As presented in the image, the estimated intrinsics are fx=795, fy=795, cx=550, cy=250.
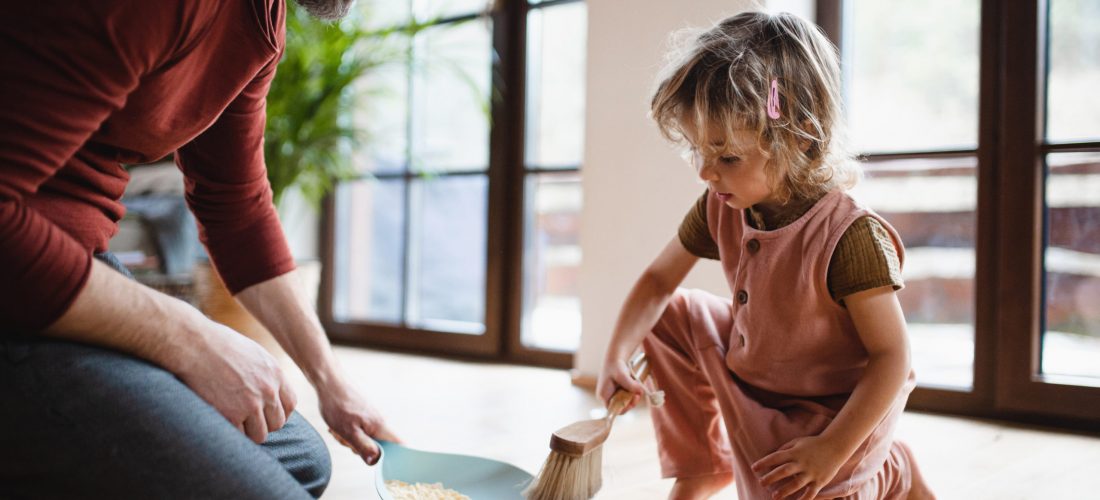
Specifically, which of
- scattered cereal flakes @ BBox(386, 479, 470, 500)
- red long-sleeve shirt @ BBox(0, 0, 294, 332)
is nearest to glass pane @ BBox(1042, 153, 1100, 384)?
scattered cereal flakes @ BBox(386, 479, 470, 500)

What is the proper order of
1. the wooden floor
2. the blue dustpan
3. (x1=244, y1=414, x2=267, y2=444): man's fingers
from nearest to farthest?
(x1=244, y1=414, x2=267, y2=444): man's fingers < the blue dustpan < the wooden floor

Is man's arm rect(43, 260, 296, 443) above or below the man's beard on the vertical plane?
below

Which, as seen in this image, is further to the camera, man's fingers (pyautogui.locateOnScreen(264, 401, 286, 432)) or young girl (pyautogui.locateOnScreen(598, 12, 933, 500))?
young girl (pyautogui.locateOnScreen(598, 12, 933, 500))

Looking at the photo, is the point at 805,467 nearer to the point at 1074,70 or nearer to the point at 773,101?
the point at 773,101

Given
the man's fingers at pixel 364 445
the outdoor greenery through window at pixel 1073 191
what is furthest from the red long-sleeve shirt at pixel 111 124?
the outdoor greenery through window at pixel 1073 191

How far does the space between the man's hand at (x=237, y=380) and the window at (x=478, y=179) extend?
1747 millimetres

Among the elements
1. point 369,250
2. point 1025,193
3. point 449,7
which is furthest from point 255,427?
point 369,250

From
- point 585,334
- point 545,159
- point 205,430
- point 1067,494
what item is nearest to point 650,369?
point 205,430

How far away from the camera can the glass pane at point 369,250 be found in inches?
118

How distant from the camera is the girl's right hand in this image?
0.99 m

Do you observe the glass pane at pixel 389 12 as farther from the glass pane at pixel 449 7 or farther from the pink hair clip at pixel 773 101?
the pink hair clip at pixel 773 101

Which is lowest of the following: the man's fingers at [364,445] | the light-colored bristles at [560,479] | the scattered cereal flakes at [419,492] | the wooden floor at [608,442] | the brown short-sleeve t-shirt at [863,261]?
the wooden floor at [608,442]

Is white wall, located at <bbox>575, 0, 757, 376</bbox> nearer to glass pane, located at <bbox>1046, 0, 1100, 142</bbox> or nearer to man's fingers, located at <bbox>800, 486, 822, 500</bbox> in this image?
glass pane, located at <bbox>1046, 0, 1100, 142</bbox>

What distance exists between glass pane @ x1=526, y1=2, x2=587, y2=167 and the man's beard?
1710 mm
